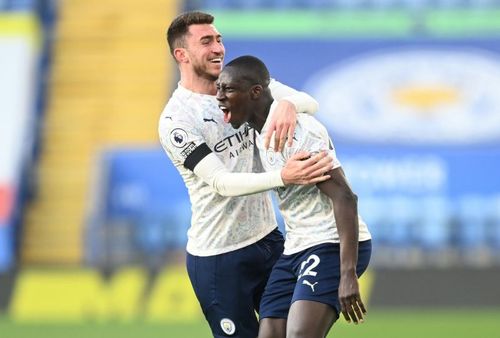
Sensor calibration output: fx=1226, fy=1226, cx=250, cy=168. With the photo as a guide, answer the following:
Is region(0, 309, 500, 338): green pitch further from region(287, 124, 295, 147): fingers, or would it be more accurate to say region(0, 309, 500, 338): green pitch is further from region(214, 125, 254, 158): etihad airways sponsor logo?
region(287, 124, 295, 147): fingers

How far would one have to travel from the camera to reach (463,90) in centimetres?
1395

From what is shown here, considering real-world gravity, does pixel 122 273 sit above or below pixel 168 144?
below

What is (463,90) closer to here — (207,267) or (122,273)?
(122,273)

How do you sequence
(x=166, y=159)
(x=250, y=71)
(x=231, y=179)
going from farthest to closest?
1. (x=166, y=159)
2. (x=231, y=179)
3. (x=250, y=71)

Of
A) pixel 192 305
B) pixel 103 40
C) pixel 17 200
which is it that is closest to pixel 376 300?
pixel 192 305

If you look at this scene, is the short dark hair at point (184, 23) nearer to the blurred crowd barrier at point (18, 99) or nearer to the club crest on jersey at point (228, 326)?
the club crest on jersey at point (228, 326)

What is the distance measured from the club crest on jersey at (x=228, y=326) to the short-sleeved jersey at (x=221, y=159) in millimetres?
318

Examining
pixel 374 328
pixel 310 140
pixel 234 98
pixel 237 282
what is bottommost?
pixel 374 328

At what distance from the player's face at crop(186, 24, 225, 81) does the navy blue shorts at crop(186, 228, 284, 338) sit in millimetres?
815

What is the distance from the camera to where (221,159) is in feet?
18.0

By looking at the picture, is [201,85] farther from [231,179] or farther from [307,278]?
[307,278]

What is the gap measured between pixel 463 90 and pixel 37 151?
5012 millimetres

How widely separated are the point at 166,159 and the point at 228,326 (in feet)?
23.9

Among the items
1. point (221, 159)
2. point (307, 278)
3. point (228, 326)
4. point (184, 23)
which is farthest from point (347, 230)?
point (184, 23)
